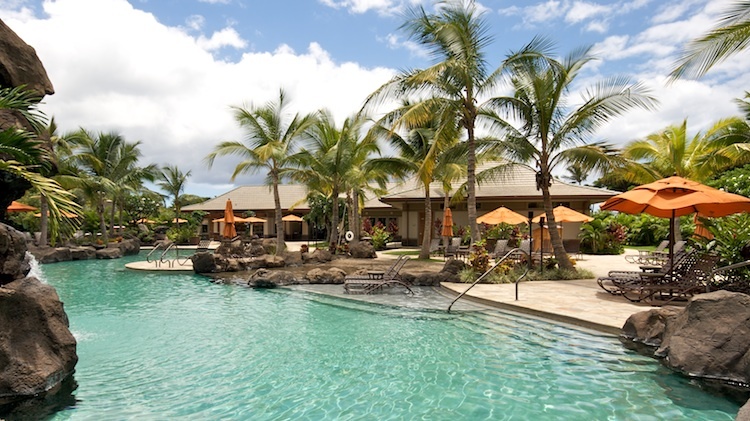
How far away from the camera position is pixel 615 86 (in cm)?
1235

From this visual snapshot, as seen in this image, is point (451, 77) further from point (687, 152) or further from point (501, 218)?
point (687, 152)

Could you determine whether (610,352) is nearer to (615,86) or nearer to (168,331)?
(168,331)

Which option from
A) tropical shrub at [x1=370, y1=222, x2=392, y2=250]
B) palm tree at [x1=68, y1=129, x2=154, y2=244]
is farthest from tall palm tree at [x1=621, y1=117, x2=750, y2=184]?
palm tree at [x1=68, y1=129, x2=154, y2=244]

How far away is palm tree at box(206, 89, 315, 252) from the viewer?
20266mm

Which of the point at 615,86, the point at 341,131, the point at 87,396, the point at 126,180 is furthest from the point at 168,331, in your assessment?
the point at 126,180

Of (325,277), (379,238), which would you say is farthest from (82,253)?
(325,277)

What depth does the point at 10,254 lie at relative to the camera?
5.62m

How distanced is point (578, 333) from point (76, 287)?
13.5 m

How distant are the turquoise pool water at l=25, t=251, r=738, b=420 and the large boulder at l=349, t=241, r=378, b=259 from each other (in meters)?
10.3

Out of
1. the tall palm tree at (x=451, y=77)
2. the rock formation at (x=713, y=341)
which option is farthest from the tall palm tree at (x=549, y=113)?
the rock formation at (x=713, y=341)

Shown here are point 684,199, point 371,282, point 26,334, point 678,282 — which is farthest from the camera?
point 371,282

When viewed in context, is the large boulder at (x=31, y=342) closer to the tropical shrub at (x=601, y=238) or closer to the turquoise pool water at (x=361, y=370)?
the turquoise pool water at (x=361, y=370)

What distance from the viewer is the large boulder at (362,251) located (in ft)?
66.4

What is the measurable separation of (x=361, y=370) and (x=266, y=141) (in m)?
16.4
